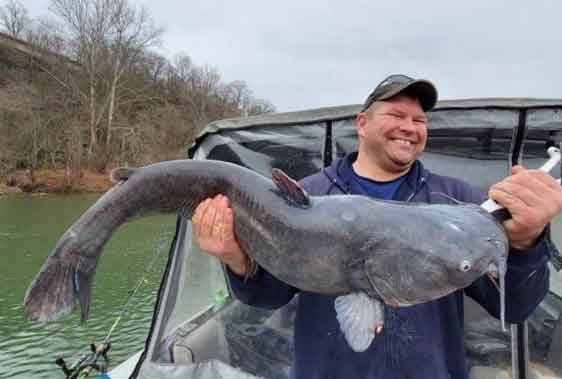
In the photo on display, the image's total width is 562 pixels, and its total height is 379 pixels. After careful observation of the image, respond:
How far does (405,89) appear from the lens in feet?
6.56

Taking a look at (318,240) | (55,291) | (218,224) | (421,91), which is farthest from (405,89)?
(55,291)

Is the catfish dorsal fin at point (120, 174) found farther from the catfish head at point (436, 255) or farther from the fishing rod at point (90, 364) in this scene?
the fishing rod at point (90, 364)

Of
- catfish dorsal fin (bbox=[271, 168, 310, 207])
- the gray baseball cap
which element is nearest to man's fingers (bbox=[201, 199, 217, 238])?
catfish dorsal fin (bbox=[271, 168, 310, 207])

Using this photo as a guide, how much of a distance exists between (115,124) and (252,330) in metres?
38.0

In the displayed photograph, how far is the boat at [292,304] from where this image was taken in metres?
2.60

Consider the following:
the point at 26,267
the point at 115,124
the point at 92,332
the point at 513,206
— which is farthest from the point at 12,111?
the point at 513,206

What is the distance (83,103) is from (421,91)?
40.6m

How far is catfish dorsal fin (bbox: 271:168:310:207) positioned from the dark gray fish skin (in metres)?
0.02

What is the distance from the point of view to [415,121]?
2.03 meters

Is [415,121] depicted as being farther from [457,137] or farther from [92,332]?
[92,332]

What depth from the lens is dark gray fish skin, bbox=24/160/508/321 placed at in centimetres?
137

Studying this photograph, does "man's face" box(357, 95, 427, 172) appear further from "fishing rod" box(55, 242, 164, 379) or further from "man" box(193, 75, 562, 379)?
"fishing rod" box(55, 242, 164, 379)

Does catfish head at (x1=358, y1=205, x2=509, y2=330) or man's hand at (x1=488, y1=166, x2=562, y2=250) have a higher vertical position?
man's hand at (x1=488, y1=166, x2=562, y2=250)

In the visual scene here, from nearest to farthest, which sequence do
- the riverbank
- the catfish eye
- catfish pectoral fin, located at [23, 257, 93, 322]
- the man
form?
the catfish eye
the man
catfish pectoral fin, located at [23, 257, 93, 322]
the riverbank
